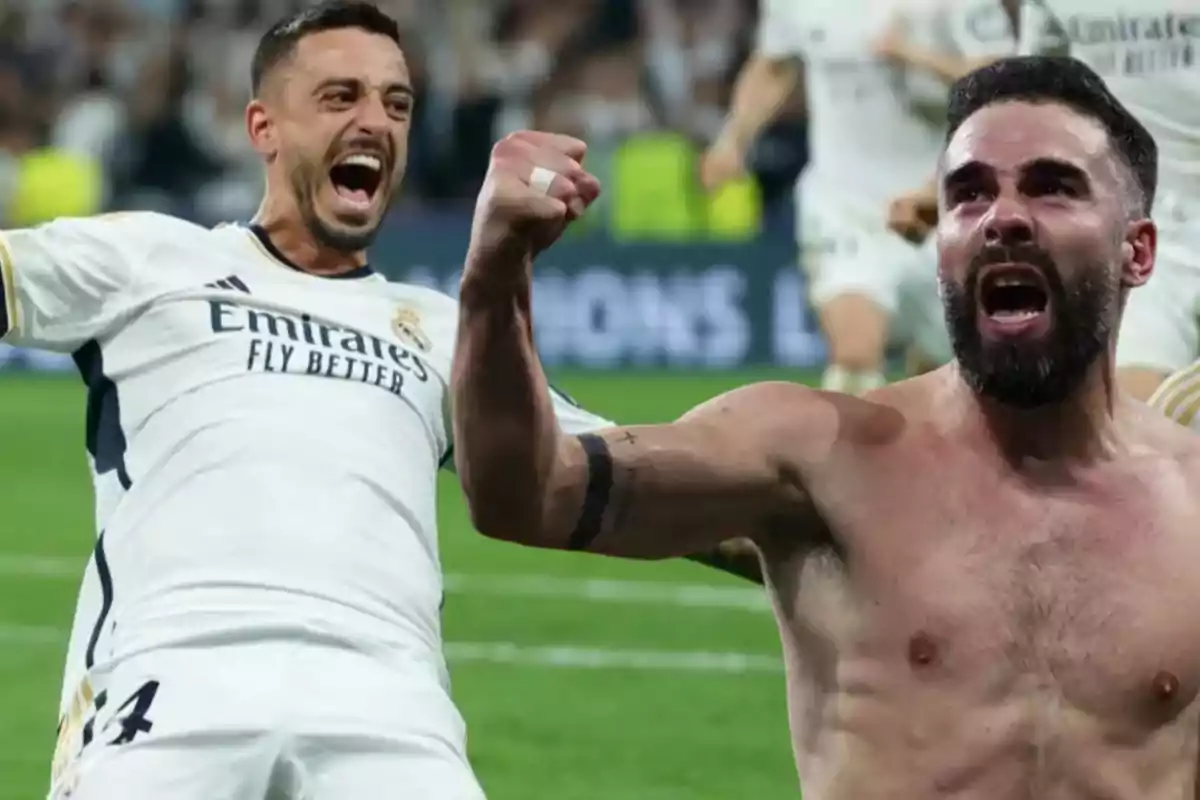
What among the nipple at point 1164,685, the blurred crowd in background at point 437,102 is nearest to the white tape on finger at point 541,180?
the nipple at point 1164,685

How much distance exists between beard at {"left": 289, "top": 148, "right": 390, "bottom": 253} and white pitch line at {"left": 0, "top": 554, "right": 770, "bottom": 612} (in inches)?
173

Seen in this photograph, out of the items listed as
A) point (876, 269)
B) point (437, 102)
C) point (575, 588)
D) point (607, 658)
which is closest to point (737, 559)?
point (607, 658)

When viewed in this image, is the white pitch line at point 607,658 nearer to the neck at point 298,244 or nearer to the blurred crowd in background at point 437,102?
the neck at point 298,244

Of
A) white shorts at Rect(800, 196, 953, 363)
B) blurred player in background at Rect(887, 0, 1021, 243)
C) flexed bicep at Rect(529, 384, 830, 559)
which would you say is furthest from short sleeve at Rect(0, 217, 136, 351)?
white shorts at Rect(800, 196, 953, 363)

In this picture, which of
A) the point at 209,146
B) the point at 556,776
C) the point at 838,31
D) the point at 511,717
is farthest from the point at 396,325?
the point at 209,146

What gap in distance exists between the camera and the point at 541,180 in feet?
9.02

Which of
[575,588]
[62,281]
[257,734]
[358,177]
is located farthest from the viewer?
[575,588]

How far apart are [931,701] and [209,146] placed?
15881mm

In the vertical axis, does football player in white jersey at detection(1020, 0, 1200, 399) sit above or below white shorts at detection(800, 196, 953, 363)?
above

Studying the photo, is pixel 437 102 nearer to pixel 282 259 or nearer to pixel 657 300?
pixel 657 300

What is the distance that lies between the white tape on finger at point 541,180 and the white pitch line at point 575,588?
20.3 feet

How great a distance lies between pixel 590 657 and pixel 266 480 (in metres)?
3.81

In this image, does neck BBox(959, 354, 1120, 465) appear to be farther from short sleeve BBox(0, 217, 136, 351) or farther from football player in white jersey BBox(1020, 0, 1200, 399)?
football player in white jersey BBox(1020, 0, 1200, 399)

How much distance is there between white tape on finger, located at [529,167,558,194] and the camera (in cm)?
275
